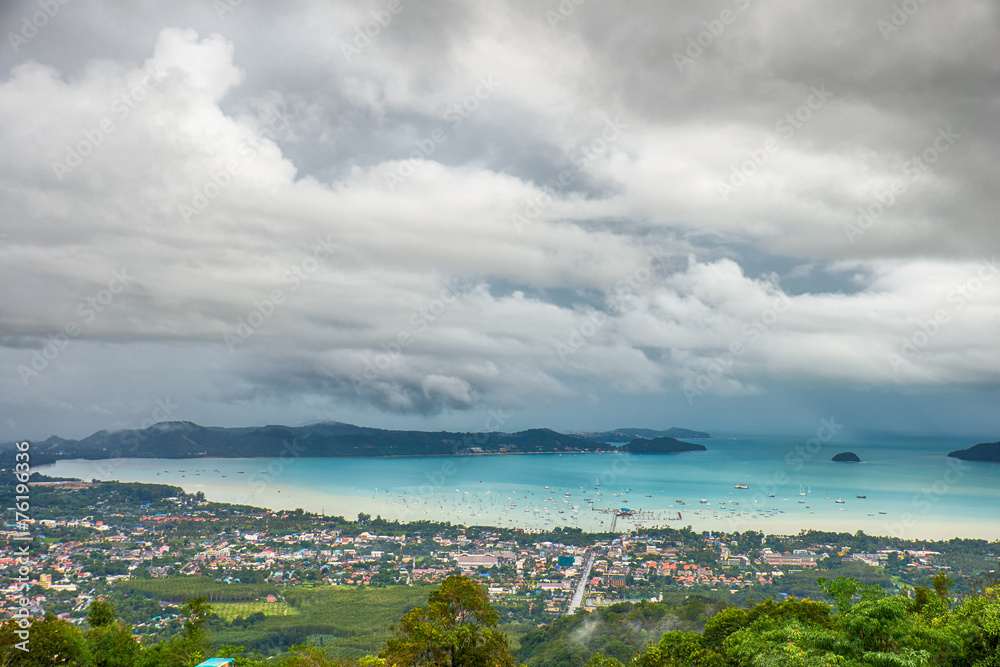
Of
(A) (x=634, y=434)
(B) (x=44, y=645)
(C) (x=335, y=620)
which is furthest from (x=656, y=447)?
(B) (x=44, y=645)

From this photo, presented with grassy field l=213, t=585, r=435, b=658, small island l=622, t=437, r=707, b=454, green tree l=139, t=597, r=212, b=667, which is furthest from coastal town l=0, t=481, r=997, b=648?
small island l=622, t=437, r=707, b=454

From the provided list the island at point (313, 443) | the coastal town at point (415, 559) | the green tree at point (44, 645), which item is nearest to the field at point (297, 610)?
the coastal town at point (415, 559)

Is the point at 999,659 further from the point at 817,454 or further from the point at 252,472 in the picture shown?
the point at 817,454

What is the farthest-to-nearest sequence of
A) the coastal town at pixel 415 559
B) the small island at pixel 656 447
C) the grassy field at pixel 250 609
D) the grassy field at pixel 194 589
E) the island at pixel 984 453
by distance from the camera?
the small island at pixel 656 447
the island at pixel 984 453
the coastal town at pixel 415 559
the grassy field at pixel 194 589
the grassy field at pixel 250 609

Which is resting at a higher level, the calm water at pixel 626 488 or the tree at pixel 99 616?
the tree at pixel 99 616

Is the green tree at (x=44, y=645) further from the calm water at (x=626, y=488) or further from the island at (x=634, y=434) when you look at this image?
the island at (x=634, y=434)

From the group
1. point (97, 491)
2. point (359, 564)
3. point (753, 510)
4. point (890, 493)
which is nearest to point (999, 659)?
point (359, 564)

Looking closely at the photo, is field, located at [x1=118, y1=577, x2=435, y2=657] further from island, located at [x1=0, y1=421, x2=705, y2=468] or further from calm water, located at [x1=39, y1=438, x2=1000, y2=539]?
island, located at [x1=0, y1=421, x2=705, y2=468]

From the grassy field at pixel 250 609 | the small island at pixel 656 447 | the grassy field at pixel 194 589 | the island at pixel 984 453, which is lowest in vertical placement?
the grassy field at pixel 250 609
